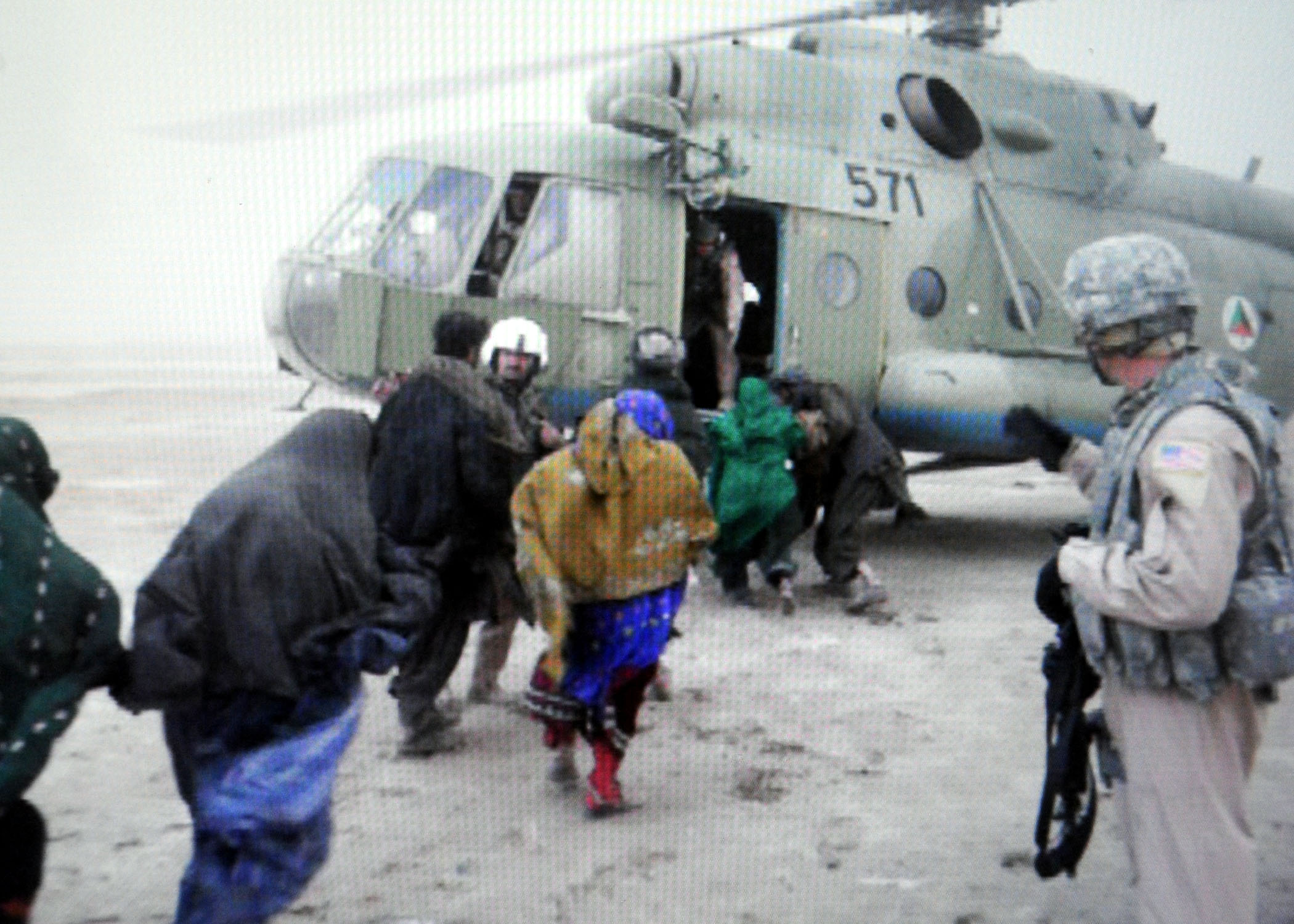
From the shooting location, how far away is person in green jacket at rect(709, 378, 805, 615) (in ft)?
21.2

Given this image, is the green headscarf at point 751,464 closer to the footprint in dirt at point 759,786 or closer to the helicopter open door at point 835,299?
the helicopter open door at point 835,299

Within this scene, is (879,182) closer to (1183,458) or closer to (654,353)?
(654,353)

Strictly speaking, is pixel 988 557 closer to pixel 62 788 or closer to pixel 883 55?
pixel 883 55

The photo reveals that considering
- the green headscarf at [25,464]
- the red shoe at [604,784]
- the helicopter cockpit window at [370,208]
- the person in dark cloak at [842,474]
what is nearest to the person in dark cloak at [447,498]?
the red shoe at [604,784]

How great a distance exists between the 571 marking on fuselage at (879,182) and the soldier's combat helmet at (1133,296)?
5.99 meters

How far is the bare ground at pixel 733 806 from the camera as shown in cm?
331

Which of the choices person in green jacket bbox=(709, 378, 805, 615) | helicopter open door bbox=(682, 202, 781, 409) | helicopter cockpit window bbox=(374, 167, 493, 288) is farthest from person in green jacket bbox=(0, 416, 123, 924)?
helicopter open door bbox=(682, 202, 781, 409)

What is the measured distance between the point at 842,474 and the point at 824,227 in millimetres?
2055

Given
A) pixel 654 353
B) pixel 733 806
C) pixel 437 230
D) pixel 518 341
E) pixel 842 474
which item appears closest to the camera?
pixel 733 806

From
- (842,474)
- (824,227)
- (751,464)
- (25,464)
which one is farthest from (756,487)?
(25,464)

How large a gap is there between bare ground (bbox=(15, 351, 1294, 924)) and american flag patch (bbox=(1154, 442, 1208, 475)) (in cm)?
159

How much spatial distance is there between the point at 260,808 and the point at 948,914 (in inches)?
75.7

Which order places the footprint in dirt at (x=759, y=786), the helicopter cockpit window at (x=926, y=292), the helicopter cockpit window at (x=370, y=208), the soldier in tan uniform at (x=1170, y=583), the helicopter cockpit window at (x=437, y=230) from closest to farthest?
the soldier in tan uniform at (x=1170, y=583), the footprint in dirt at (x=759, y=786), the helicopter cockpit window at (x=437, y=230), the helicopter cockpit window at (x=370, y=208), the helicopter cockpit window at (x=926, y=292)

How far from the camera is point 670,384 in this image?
621 cm
